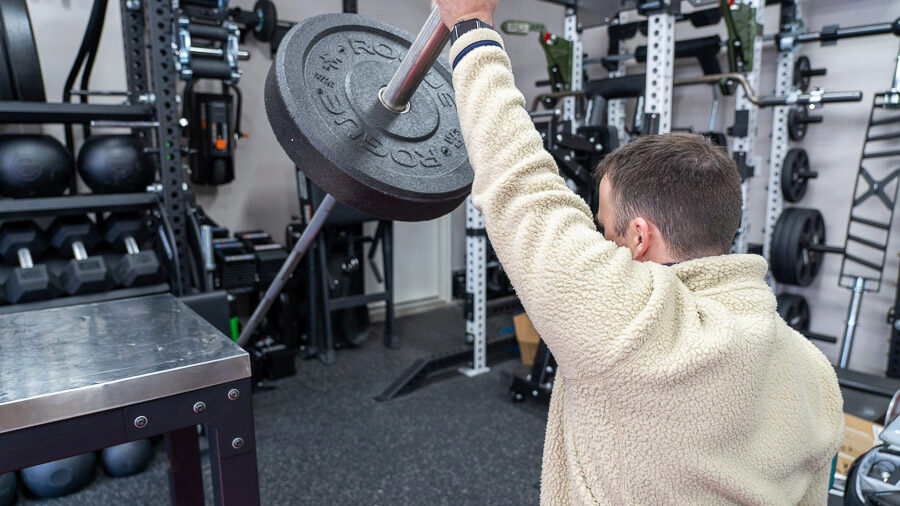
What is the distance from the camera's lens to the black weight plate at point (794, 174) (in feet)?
10.0

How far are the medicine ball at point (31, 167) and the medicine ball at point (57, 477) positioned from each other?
929 millimetres

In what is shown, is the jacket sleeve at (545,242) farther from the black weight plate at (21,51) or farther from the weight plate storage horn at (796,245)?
the weight plate storage horn at (796,245)

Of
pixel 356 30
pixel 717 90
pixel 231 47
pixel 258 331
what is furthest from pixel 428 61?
pixel 717 90

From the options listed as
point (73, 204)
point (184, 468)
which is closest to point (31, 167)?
point (73, 204)

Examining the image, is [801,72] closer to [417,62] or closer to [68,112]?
[417,62]

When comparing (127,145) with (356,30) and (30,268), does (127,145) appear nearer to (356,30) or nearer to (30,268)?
(30,268)

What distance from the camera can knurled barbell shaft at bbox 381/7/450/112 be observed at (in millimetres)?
762

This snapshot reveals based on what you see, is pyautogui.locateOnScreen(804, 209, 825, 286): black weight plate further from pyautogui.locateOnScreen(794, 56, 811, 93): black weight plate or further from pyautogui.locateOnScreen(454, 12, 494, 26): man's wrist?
pyautogui.locateOnScreen(454, 12, 494, 26): man's wrist

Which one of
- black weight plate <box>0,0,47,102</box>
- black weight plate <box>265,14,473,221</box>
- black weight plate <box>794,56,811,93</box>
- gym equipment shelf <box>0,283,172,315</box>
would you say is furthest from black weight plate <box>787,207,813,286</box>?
black weight plate <box>0,0,47,102</box>

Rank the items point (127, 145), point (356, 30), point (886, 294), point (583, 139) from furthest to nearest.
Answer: point (886, 294), point (583, 139), point (127, 145), point (356, 30)

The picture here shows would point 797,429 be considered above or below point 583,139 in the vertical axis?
below

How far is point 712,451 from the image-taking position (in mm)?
603

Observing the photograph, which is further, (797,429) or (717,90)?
(717,90)

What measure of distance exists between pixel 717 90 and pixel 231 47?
2.52 meters
